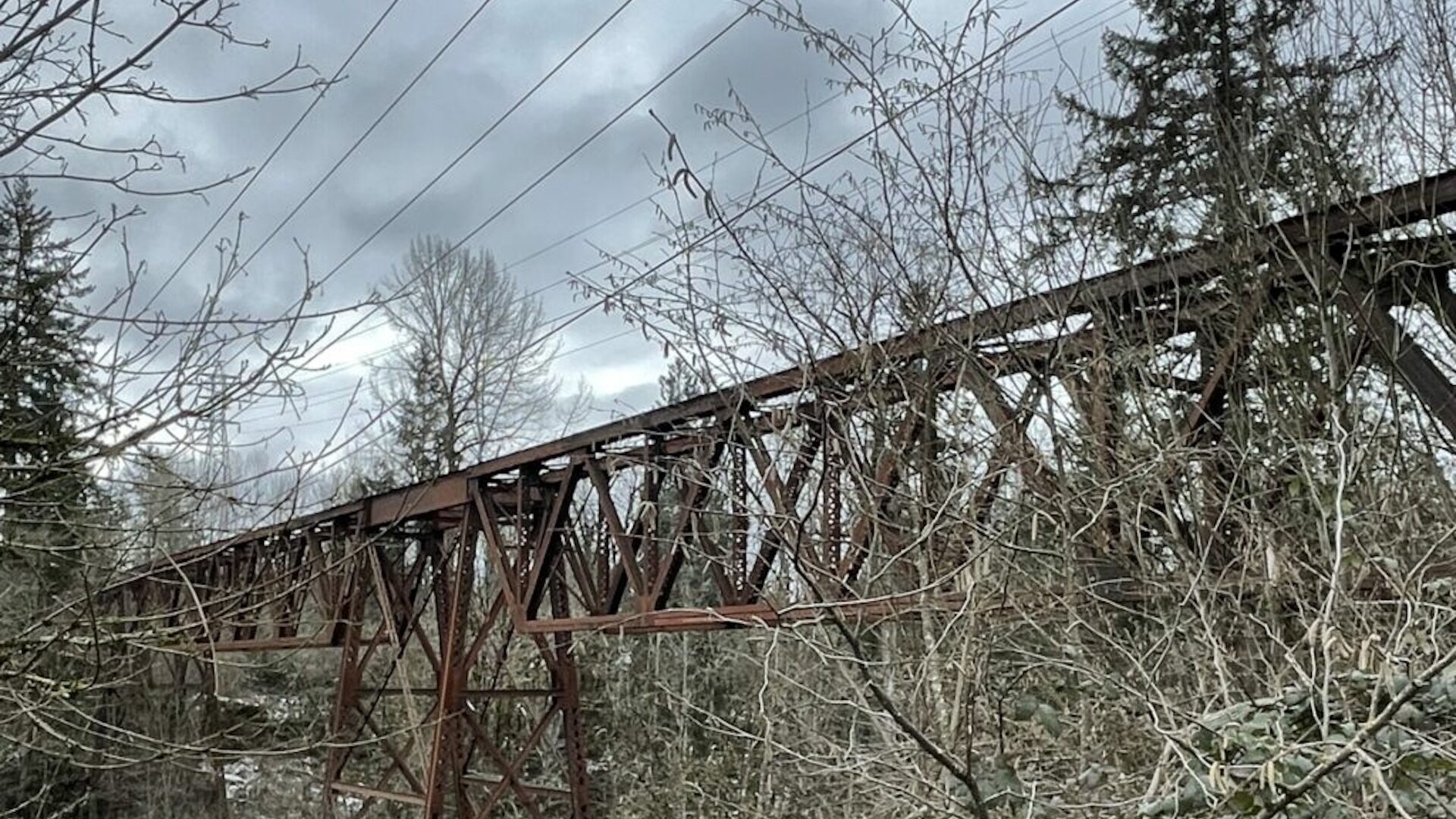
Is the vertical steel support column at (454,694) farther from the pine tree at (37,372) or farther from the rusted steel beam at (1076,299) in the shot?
the pine tree at (37,372)

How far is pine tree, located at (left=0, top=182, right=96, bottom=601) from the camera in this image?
3199mm

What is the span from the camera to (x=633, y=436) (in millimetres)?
7621

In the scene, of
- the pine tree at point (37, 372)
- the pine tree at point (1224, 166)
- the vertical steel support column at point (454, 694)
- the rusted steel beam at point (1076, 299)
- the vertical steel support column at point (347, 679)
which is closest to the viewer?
the pine tree at point (37, 372)

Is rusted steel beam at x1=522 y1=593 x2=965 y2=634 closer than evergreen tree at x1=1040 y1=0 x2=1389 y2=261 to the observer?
Yes

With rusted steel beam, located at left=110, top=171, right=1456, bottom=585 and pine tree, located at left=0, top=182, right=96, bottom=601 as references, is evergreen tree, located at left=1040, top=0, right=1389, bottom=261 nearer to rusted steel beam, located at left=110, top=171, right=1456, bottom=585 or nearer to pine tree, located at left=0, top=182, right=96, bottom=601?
rusted steel beam, located at left=110, top=171, right=1456, bottom=585

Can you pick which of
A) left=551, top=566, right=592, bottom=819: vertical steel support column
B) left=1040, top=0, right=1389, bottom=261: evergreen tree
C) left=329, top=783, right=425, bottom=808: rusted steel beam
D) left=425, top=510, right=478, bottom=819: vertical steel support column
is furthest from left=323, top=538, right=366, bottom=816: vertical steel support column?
left=1040, top=0, right=1389, bottom=261: evergreen tree

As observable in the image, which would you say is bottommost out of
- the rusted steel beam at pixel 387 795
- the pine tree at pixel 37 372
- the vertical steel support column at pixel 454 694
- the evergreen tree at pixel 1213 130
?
the rusted steel beam at pixel 387 795

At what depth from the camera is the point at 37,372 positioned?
12.5 feet

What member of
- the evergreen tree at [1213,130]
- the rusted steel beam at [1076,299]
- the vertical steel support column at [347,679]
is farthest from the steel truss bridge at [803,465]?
the vertical steel support column at [347,679]

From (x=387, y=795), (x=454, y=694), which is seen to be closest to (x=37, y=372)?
(x=454, y=694)

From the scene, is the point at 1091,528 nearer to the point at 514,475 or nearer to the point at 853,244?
the point at 853,244

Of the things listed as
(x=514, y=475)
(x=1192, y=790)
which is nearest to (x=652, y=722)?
(x=514, y=475)

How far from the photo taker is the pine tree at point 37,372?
126 inches

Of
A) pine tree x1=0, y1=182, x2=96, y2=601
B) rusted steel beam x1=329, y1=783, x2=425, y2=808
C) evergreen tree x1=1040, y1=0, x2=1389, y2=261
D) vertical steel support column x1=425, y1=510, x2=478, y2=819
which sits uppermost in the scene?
evergreen tree x1=1040, y1=0, x2=1389, y2=261
